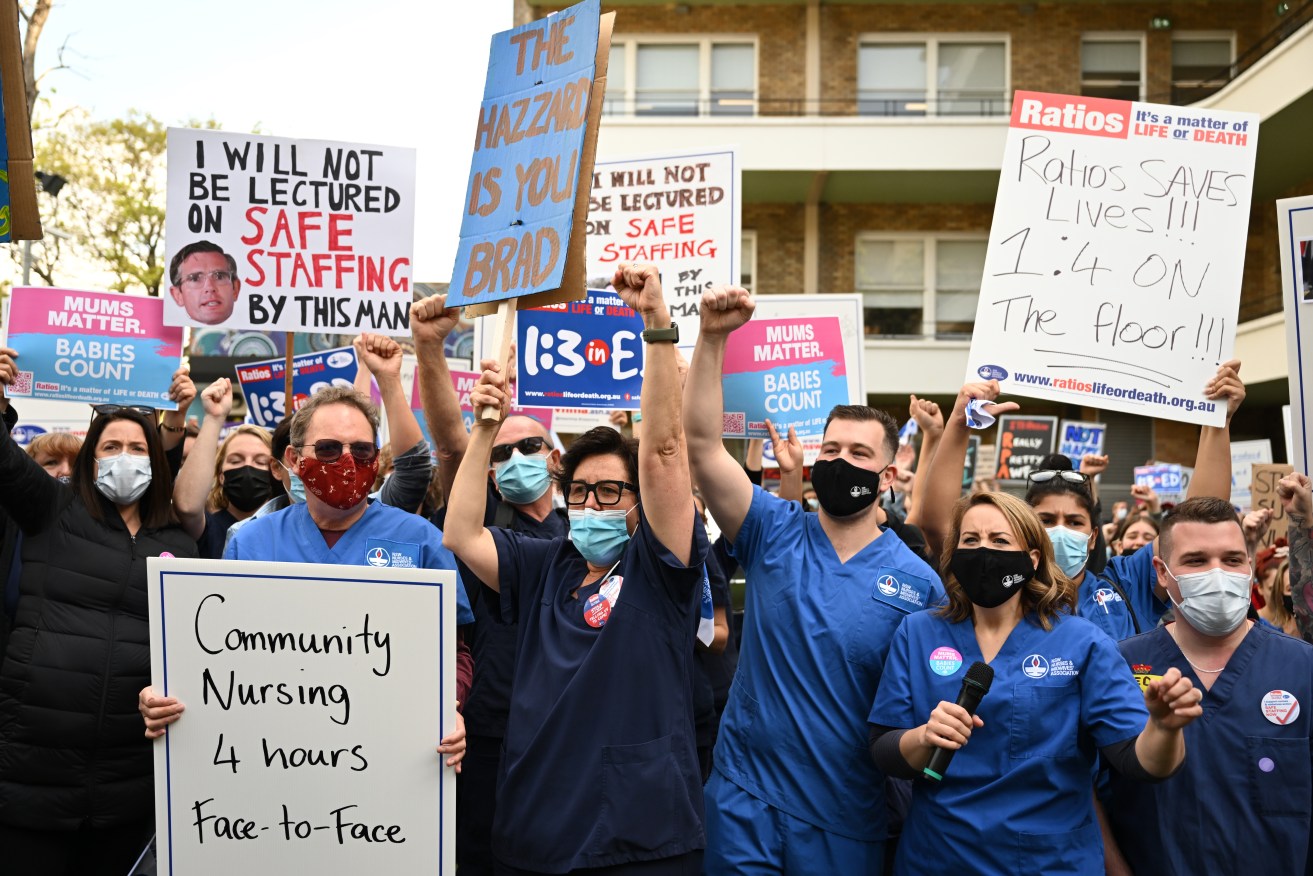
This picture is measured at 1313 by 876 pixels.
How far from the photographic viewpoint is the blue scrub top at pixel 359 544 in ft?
12.6

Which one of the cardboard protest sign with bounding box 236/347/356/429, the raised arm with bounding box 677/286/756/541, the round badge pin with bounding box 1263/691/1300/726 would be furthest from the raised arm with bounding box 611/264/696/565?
the cardboard protest sign with bounding box 236/347/356/429

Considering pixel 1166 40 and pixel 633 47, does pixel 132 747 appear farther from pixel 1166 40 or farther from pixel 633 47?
pixel 1166 40

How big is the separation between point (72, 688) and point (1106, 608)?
341 cm

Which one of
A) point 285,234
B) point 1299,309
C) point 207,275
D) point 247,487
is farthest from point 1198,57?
point 247,487

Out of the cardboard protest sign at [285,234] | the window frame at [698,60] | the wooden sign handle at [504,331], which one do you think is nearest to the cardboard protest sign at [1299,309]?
the wooden sign handle at [504,331]

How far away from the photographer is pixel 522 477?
16.0 feet

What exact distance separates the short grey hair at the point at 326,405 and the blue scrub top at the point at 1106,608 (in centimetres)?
244

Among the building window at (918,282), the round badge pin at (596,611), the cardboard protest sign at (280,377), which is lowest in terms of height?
the round badge pin at (596,611)

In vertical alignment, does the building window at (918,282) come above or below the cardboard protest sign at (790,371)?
above

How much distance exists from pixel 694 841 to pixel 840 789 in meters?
0.52

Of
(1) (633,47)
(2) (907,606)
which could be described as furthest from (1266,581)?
(1) (633,47)

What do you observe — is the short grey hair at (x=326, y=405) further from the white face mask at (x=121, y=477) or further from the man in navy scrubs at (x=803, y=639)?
the man in navy scrubs at (x=803, y=639)

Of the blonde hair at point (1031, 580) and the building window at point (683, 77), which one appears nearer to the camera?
the blonde hair at point (1031, 580)

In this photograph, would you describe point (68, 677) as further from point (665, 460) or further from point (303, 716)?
point (665, 460)
